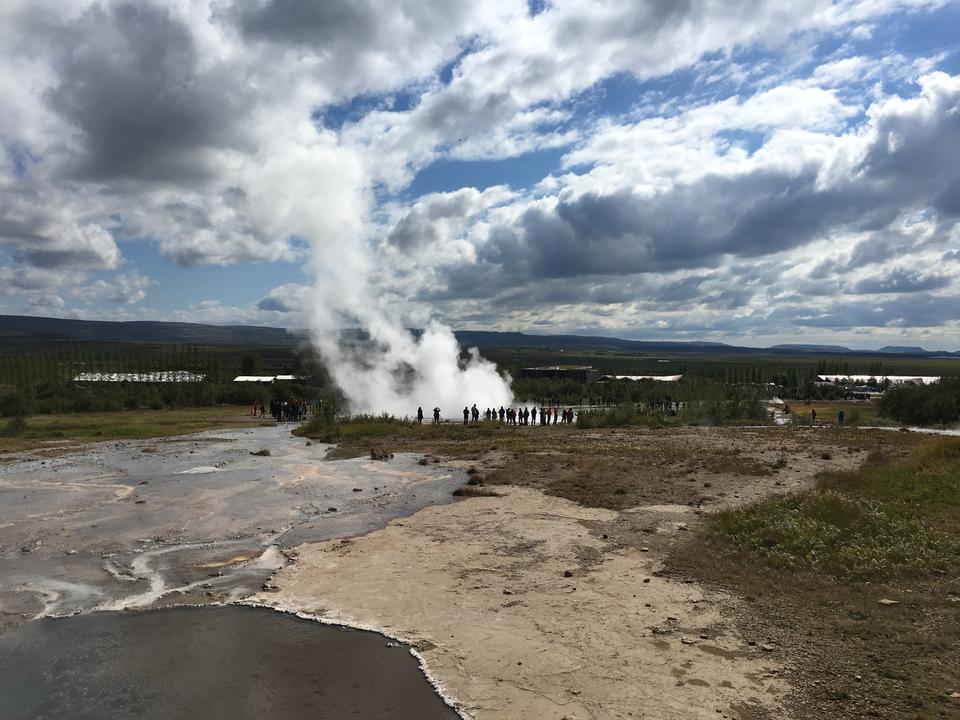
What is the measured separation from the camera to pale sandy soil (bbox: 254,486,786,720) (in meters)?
7.97

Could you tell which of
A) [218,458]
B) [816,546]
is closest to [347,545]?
[816,546]

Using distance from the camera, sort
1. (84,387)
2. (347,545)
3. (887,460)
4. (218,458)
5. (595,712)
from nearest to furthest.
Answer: (595,712), (347,545), (887,460), (218,458), (84,387)

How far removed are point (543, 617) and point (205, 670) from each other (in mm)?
4714

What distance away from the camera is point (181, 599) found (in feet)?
38.1

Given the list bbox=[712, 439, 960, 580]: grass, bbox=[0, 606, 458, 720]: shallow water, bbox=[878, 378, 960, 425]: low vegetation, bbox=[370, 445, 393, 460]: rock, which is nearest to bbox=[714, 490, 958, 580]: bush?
bbox=[712, 439, 960, 580]: grass

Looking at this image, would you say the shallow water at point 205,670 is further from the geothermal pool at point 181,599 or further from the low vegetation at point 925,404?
the low vegetation at point 925,404

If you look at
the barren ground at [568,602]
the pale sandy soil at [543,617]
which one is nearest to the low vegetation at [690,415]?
the barren ground at [568,602]

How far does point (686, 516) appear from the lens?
1733 centimetres

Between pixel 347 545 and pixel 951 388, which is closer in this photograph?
pixel 347 545

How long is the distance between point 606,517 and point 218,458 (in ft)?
63.4

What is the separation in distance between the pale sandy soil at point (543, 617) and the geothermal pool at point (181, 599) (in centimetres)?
73

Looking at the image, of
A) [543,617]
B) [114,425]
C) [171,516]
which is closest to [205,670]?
[543,617]

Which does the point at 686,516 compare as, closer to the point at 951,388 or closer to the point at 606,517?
the point at 606,517

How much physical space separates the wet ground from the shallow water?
3.49 feet
